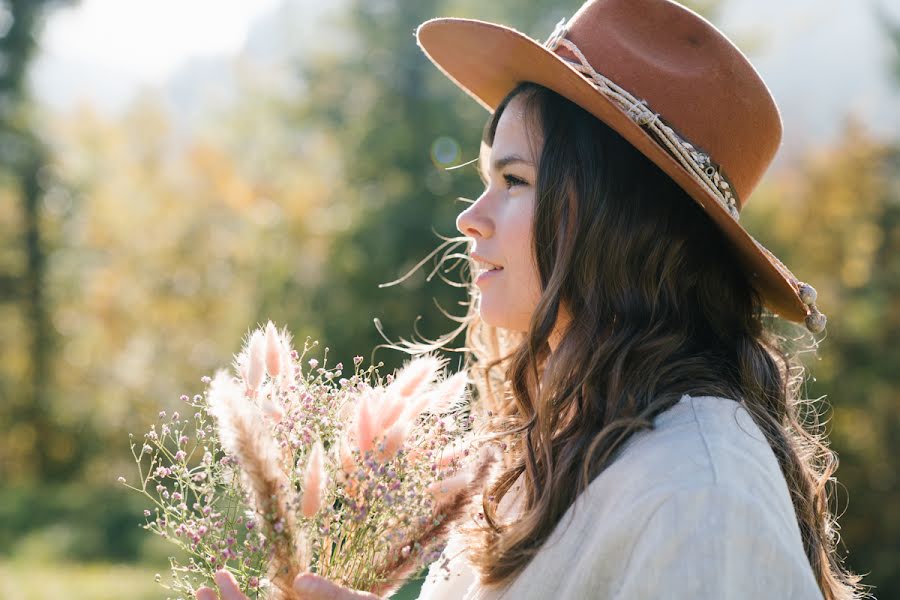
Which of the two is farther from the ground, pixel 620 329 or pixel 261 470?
pixel 620 329

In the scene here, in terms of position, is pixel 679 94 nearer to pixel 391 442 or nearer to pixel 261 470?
pixel 391 442

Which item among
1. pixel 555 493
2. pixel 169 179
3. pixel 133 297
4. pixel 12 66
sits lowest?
pixel 133 297

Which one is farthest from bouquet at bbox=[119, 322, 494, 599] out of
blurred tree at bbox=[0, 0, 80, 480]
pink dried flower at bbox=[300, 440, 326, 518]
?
blurred tree at bbox=[0, 0, 80, 480]

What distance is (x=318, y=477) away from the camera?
158cm

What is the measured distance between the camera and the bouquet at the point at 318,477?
5.13ft

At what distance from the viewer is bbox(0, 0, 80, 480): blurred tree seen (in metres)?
15.5

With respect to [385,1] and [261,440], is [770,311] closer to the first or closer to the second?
[261,440]

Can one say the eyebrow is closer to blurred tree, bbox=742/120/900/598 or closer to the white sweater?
the white sweater

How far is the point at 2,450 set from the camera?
16516mm

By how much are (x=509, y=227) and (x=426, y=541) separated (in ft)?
2.43

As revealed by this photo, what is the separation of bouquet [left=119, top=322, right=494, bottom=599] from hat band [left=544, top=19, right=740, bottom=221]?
2.28ft

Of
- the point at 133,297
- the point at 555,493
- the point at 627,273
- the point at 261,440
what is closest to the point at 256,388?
the point at 261,440

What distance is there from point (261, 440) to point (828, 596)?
129cm

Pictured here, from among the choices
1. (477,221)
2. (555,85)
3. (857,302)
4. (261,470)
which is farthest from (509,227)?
(857,302)
